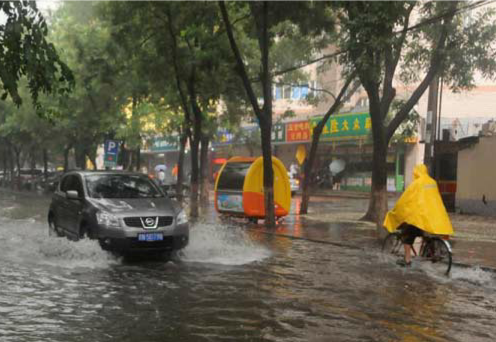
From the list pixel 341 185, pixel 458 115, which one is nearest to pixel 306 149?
pixel 341 185

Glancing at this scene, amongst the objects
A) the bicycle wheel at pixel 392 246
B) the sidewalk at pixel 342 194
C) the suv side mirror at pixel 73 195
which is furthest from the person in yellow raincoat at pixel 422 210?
the sidewalk at pixel 342 194

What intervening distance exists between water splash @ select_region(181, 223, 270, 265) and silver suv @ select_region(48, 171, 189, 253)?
0.68m

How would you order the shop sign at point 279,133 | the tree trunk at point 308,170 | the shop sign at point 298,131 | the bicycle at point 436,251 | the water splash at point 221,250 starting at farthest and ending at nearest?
1. the shop sign at point 279,133
2. the shop sign at point 298,131
3. the tree trunk at point 308,170
4. the water splash at point 221,250
5. the bicycle at point 436,251

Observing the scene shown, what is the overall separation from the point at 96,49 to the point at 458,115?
69.4ft

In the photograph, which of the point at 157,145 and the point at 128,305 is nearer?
the point at 128,305

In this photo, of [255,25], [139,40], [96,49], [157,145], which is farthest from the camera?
[157,145]

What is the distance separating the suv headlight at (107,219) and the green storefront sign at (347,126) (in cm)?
2460

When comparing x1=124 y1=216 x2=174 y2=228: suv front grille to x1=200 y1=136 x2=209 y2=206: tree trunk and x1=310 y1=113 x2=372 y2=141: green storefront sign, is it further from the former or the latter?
x1=310 y1=113 x2=372 y2=141: green storefront sign

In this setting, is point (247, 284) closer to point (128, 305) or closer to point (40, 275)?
point (128, 305)

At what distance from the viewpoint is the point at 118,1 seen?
18.2 meters

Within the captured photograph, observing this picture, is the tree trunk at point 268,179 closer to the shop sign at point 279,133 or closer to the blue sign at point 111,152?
the blue sign at point 111,152

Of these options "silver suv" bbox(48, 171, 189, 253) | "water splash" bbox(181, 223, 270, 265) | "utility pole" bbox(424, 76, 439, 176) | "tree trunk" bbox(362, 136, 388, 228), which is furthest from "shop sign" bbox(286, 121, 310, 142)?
"silver suv" bbox(48, 171, 189, 253)

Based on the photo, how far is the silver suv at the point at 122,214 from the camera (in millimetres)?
9969

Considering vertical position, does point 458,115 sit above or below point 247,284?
above
